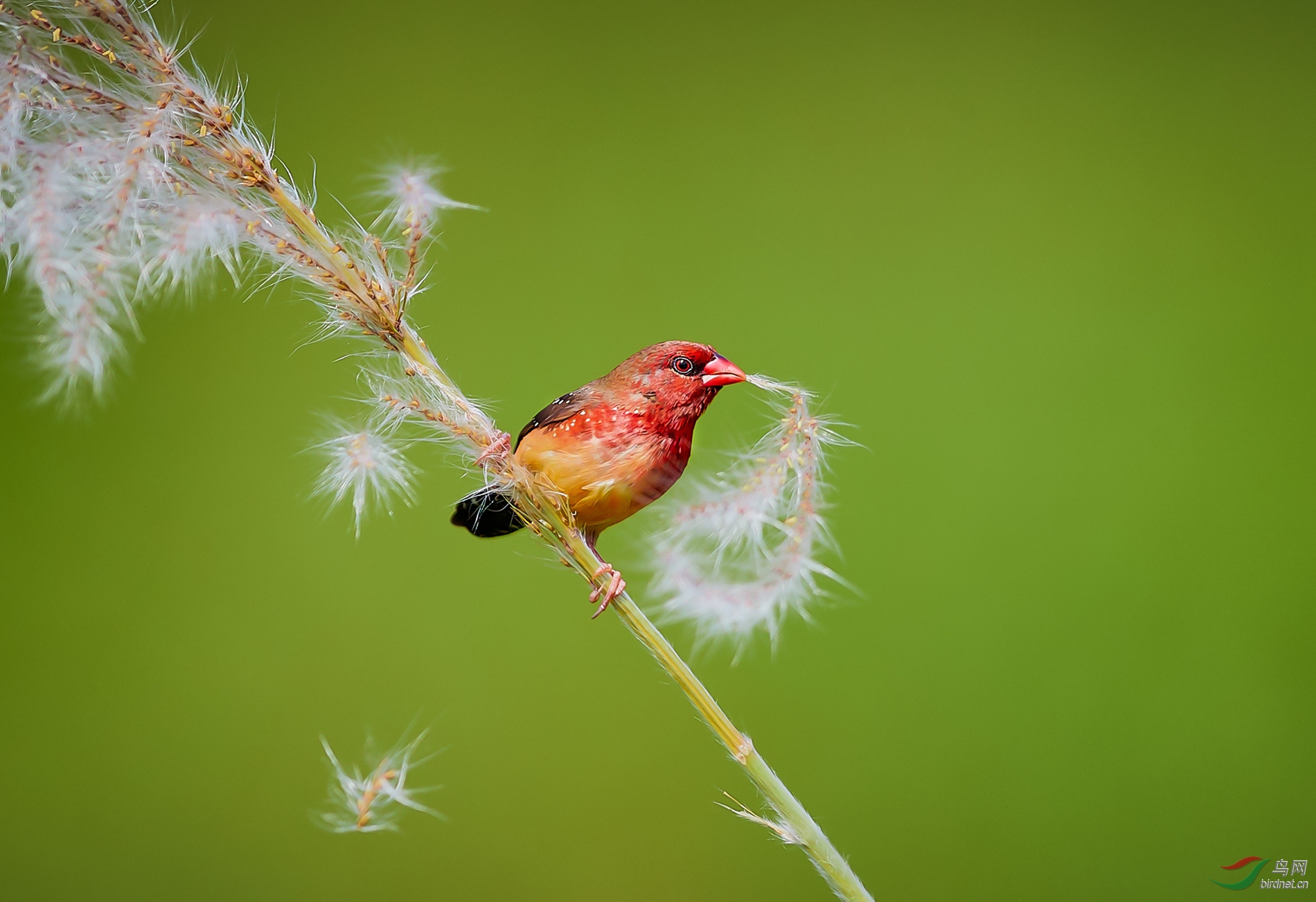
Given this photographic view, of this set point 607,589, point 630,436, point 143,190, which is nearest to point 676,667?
point 607,589

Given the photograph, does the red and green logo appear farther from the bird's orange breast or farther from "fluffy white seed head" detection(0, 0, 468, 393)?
"fluffy white seed head" detection(0, 0, 468, 393)

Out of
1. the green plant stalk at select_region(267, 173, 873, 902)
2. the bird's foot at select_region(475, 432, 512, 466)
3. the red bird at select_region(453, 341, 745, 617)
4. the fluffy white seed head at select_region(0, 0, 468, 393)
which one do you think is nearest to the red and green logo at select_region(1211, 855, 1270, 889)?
the green plant stalk at select_region(267, 173, 873, 902)

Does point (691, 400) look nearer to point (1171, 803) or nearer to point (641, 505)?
point (641, 505)

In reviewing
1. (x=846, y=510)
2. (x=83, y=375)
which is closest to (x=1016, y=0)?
(x=846, y=510)

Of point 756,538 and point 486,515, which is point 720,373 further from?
point 486,515

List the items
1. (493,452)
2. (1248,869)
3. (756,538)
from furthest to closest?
(1248,869)
(756,538)
(493,452)

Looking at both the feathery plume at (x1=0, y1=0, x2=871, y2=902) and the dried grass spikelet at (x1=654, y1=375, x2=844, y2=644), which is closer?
the feathery plume at (x1=0, y1=0, x2=871, y2=902)

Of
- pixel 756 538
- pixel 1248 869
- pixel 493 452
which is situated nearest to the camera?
pixel 493 452

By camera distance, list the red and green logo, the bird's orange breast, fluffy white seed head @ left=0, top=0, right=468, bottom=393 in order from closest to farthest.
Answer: fluffy white seed head @ left=0, top=0, right=468, bottom=393, the bird's orange breast, the red and green logo
